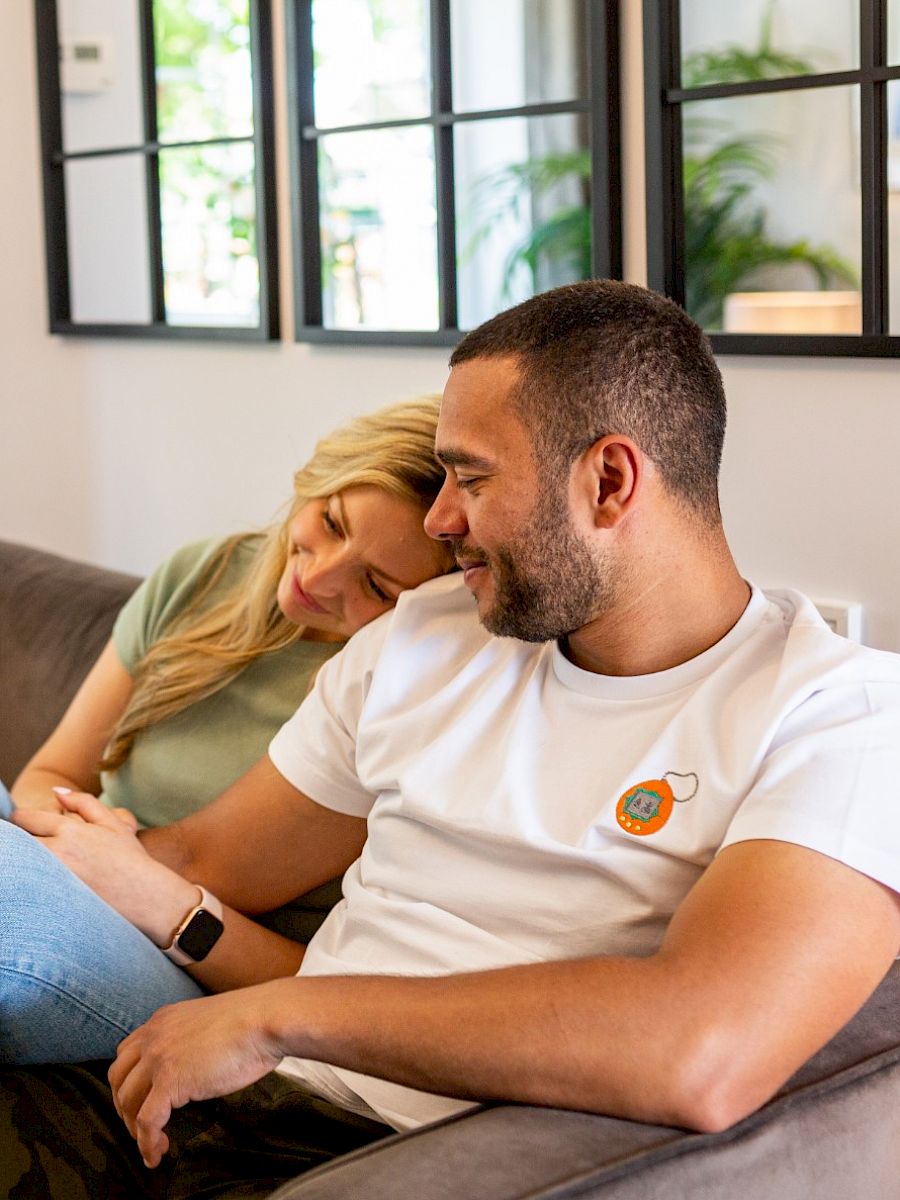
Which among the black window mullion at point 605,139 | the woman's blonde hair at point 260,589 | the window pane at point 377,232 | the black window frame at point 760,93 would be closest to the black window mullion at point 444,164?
the window pane at point 377,232

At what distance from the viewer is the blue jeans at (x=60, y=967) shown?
1.33 meters

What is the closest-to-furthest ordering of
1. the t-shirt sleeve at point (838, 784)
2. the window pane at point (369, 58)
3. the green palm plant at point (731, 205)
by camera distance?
1. the t-shirt sleeve at point (838, 784)
2. the green palm plant at point (731, 205)
3. the window pane at point (369, 58)

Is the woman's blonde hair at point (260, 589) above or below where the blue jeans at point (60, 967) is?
above

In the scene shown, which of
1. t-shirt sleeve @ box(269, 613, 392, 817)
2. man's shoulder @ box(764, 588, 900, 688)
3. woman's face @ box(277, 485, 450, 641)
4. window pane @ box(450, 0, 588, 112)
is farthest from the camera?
window pane @ box(450, 0, 588, 112)

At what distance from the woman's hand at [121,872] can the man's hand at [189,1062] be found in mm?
350

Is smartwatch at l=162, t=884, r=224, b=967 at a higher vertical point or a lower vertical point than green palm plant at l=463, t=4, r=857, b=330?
lower

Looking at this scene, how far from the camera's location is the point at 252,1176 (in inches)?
50.3

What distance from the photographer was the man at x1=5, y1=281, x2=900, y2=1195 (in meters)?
1.04

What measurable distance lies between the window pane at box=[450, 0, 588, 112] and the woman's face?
104 cm

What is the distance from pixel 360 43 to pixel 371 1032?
1986 mm

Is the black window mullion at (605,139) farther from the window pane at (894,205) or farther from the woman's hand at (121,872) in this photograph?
the woman's hand at (121,872)

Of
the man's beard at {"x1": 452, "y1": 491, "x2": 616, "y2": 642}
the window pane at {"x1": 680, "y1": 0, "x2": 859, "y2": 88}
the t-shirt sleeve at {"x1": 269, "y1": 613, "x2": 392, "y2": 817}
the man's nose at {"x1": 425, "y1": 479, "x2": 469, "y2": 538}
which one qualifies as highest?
the window pane at {"x1": 680, "y1": 0, "x2": 859, "y2": 88}

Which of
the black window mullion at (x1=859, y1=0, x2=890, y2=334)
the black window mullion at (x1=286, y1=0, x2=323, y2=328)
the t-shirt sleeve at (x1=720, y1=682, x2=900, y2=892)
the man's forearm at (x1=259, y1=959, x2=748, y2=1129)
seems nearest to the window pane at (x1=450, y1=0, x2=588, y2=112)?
the black window mullion at (x1=286, y1=0, x2=323, y2=328)

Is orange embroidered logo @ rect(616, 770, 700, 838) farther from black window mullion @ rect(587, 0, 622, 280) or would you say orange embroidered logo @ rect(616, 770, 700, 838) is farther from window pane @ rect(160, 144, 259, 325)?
window pane @ rect(160, 144, 259, 325)
